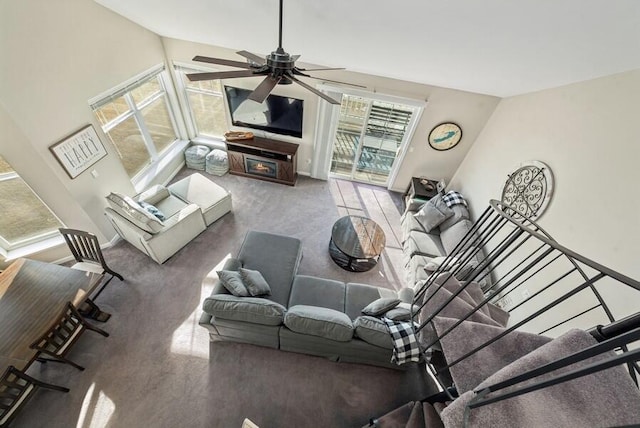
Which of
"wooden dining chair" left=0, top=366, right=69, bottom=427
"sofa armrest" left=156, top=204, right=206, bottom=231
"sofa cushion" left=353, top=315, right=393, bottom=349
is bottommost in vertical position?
"wooden dining chair" left=0, top=366, right=69, bottom=427

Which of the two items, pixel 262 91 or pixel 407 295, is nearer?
pixel 262 91

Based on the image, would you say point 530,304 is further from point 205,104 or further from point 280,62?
point 205,104

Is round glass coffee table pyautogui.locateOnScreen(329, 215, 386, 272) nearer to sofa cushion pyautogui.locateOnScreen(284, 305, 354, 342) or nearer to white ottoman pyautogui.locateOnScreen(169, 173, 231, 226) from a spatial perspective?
sofa cushion pyautogui.locateOnScreen(284, 305, 354, 342)

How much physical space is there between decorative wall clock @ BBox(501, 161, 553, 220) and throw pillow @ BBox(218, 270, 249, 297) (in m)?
3.11

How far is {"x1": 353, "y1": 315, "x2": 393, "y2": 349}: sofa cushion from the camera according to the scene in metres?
2.37

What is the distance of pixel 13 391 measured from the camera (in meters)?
2.11

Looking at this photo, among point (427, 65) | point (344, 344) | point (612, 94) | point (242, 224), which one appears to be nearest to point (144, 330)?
point (242, 224)

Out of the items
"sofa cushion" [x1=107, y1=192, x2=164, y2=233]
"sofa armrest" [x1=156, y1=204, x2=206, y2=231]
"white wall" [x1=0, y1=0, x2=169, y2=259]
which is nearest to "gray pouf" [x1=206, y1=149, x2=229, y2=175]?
"sofa armrest" [x1=156, y1=204, x2=206, y2=231]


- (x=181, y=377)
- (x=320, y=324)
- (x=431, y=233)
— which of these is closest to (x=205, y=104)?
(x=181, y=377)

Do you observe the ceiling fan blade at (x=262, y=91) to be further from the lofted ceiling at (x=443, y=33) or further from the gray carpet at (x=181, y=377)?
the gray carpet at (x=181, y=377)

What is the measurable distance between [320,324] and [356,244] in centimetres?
151

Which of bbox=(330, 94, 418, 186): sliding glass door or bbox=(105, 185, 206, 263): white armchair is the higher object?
bbox=(330, 94, 418, 186): sliding glass door

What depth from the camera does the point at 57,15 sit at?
2.54 metres

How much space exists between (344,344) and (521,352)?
61.8 inches
